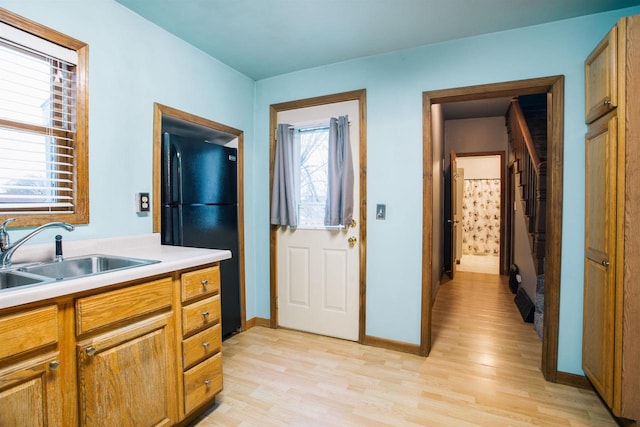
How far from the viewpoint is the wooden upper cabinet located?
5.25 ft

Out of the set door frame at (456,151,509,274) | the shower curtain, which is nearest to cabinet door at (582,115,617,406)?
door frame at (456,151,509,274)

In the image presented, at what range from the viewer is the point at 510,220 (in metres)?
5.13

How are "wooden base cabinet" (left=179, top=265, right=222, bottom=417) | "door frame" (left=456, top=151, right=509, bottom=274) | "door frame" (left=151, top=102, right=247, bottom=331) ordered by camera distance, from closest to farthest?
"wooden base cabinet" (left=179, top=265, right=222, bottom=417)
"door frame" (left=151, top=102, right=247, bottom=331)
"door frame" (left=456, top=151, right=509, bottom=274)

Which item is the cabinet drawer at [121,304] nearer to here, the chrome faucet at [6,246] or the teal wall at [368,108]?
the chrome faucet at [6,246]

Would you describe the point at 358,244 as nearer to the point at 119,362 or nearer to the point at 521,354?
the point at 521,354

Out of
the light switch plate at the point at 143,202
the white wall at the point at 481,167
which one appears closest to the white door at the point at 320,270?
the light switch plate at the point at 143,202

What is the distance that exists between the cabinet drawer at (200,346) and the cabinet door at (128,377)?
0.28ft

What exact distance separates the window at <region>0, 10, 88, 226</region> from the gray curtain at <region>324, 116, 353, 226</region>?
1699mm

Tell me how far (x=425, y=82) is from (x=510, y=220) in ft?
12.2

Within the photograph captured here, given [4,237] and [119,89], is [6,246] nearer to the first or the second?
[4,237]

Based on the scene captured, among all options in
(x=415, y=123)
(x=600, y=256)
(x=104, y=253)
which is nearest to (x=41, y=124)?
(x=104, y=253)

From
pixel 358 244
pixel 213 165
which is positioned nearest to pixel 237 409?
pixel 358 244

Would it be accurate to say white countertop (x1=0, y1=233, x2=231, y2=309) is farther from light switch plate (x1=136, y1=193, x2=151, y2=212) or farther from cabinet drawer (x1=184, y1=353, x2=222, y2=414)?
cabinet drawer (x1=184, y1=353, x2=222, y2=414)

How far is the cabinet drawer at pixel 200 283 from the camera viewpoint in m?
1.59
